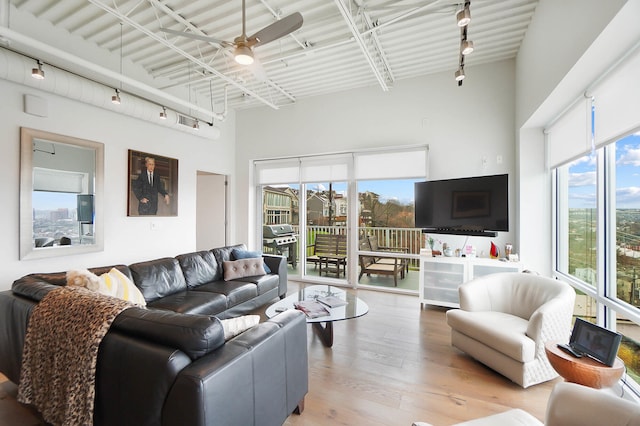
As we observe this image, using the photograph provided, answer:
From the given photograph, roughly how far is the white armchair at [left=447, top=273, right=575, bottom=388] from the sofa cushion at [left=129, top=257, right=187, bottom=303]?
3025 mm

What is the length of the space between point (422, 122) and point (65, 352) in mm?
4862

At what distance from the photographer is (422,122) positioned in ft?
15.3

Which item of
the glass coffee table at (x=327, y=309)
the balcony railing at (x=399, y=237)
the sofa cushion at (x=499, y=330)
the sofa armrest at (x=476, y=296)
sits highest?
the balcony railing at (x=399, y=237)

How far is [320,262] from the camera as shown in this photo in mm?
5660

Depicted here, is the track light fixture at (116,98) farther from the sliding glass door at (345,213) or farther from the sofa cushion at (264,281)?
the sofa cushion at (264,281)

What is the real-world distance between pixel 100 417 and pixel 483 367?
2.78m

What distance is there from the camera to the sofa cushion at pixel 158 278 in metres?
3.08

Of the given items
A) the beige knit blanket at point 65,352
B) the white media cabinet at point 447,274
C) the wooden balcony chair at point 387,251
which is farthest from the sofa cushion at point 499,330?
the beige knit blanket at point 65,352

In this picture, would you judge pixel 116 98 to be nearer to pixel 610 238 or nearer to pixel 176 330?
pixel 176 330

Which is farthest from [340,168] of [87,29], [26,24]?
[26,24]

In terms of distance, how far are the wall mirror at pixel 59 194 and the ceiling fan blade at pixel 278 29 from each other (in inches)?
116

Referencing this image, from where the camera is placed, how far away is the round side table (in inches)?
63.7

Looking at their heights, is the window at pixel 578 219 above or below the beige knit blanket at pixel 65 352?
above

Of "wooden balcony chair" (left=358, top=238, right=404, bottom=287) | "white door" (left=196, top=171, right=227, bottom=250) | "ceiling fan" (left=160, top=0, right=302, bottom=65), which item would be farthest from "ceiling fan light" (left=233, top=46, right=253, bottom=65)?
"white door" (left=196, top=171, right=227, bottom=250)
